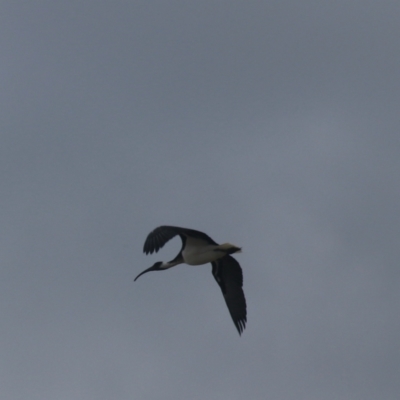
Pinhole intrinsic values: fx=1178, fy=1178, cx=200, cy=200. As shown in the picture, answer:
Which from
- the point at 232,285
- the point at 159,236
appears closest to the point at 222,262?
the point at 232,285

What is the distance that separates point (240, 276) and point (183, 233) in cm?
295

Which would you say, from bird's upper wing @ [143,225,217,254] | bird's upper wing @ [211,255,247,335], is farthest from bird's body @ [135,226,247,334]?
bird's upper wing @ [143,225,217,254]

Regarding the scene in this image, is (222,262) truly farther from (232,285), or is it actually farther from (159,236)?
(159,236)

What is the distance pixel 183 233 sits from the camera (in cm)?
3512

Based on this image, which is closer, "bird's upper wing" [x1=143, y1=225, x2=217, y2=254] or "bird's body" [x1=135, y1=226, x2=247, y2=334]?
"bird's upper wing" [x1=143, y1=225, x2=217, y2=254]

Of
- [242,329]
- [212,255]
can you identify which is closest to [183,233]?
[212,255]

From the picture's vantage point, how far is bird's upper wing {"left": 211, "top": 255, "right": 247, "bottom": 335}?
36.9 m

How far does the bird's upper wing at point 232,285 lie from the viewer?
36875 millimetres

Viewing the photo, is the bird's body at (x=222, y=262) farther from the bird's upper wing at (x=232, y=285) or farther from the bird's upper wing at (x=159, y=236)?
the bird's upper wing at (x=159, y=236)

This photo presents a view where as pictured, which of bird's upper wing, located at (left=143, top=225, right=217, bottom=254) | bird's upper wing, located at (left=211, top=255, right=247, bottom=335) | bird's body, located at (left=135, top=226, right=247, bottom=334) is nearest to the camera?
bird's upper wing, located at (left=143, top=225, right=217, bottom=254)

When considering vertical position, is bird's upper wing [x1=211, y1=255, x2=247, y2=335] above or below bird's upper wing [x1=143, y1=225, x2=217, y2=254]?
below

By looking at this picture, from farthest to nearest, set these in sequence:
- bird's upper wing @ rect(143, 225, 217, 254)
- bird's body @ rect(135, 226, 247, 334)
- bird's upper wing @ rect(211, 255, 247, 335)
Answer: bird's upper wing @ rect(211, 255, 247, 335) → bird's body @ rect(135, 226, 247, 334) → bird's upper wing @ rect(143, 225, 217, 254)

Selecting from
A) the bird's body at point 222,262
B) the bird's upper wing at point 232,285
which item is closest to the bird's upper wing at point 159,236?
the bird's body at point 222,262

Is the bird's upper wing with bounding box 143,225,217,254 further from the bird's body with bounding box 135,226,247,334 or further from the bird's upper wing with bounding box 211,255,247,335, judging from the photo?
the bird's upper wing with bounding box 211,255,247,335
